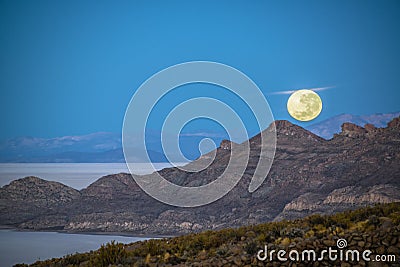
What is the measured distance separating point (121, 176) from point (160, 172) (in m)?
7.42

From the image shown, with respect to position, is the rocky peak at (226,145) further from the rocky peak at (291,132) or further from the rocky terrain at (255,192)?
the rocky peak at (291,132)

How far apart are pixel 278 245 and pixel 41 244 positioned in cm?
5869

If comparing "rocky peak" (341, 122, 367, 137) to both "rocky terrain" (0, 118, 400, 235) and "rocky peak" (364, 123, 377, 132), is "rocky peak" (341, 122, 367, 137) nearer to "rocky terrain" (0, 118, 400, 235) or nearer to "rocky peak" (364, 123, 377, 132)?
"rocky terrain" (0, 118, 400, 235)

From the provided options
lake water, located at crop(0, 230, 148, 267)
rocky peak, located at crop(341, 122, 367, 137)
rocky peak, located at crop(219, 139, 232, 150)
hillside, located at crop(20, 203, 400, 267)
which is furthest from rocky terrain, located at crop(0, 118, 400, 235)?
hillside, located at crop(20, 203, 400, 267)

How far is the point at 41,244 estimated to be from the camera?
71.3 meters

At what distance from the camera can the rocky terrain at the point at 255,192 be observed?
7762 cm

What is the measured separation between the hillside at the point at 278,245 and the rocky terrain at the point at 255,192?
50571mm

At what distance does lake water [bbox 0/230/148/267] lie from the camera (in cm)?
5825

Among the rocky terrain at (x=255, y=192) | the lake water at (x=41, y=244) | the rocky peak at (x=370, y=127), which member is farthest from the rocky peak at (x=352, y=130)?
the lake water at (x=41, y=244)

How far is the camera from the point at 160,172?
111m

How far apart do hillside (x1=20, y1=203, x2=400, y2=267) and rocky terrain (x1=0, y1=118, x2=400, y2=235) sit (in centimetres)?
5057

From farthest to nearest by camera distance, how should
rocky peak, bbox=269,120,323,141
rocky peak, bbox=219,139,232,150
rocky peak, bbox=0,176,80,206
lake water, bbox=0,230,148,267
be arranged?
rocky peak, bbox=219,139,232,150 → rocky peak, bbox=269,120,323,141 → rocky peak, bbox=0,176,80,206 → lake water, bbox=0,230,148,267

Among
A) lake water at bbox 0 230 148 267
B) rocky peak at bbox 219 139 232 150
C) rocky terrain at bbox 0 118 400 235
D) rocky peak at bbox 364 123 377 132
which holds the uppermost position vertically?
rocky peak at bbox 364 123 377 132

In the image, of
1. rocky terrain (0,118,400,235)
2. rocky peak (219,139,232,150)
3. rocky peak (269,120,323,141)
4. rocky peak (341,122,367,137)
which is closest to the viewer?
rocky terrain (0,118,400,235)
